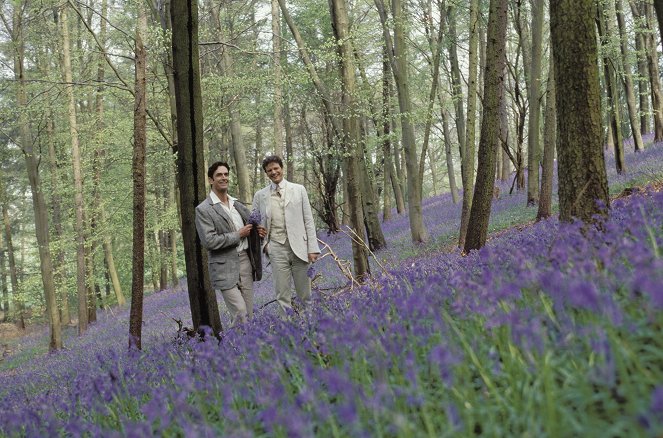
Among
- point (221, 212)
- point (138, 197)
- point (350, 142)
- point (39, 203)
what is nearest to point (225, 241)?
point (221, 212)

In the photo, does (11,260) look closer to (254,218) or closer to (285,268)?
(285,268)

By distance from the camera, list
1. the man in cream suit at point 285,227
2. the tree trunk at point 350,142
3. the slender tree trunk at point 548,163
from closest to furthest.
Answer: the man in cream suit at point 285,227
the tree trunk at point 350,142
the slender tree trunk at point 548,163

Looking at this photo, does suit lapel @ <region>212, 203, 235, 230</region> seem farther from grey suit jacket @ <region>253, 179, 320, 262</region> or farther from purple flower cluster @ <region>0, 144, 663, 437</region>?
purple flower cluster @ <region>0, 144, 663, 437</region>

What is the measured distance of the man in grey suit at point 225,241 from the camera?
672 centimetres

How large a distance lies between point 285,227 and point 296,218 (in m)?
0.22

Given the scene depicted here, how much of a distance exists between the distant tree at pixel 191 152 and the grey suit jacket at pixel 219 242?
134 mm

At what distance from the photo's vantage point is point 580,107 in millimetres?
4773

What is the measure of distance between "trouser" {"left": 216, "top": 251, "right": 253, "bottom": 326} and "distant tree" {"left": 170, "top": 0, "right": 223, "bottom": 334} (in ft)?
0.85

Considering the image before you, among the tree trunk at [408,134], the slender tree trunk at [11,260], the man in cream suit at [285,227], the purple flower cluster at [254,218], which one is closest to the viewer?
the purple flower cluster at [254,218]

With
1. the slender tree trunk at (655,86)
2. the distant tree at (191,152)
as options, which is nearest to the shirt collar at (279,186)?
the distant tree at (191,152)

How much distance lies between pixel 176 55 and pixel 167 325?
30.2ft

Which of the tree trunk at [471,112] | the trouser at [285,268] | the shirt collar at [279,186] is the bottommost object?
the trouser at [285,268]

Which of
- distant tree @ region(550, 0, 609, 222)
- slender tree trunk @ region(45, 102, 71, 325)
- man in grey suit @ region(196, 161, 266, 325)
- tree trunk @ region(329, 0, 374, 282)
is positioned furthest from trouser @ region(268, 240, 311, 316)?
slender tree trunk @ region(45, 102, 71, 325)

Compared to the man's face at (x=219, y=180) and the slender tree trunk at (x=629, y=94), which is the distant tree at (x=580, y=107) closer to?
the man's face at (x=219, y=180)
